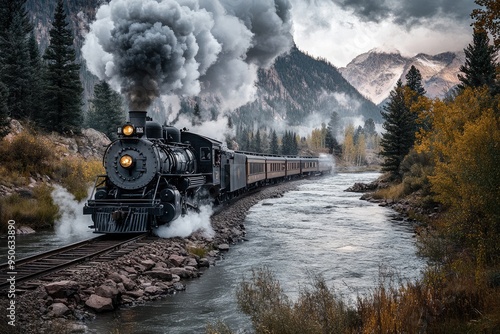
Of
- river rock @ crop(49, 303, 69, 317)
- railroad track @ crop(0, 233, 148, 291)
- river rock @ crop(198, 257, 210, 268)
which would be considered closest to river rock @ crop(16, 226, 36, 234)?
railroad track @ crop(0, 233, 148, 291)

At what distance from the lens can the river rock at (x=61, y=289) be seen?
7504 mm

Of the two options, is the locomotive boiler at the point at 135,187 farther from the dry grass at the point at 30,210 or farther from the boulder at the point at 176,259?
the dry grass at the point at 30,210

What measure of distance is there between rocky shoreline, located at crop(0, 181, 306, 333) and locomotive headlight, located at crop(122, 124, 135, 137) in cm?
349

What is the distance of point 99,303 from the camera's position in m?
7.75

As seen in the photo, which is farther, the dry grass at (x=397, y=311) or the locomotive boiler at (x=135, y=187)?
the locomotive boiler at (x=135, y=187)

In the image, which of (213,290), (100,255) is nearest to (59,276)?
(100,255)

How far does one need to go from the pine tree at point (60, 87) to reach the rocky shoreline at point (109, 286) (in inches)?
1062

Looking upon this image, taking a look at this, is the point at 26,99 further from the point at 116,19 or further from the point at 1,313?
the point at 1,313

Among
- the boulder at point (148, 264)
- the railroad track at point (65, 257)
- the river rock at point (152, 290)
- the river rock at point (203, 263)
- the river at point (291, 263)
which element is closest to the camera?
the river at point (291, 263)

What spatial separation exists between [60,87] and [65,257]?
97.2ft

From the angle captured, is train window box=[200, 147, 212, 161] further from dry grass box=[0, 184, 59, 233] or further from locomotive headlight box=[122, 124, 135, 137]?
dry grass box=[0, 184, 59, 233]

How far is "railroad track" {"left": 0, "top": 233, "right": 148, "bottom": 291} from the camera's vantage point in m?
8.39

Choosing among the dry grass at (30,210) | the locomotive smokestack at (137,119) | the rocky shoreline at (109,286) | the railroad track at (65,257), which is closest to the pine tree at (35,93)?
the dry grass at (30,210)

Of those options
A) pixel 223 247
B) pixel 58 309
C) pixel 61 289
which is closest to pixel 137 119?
pixel 223 247
